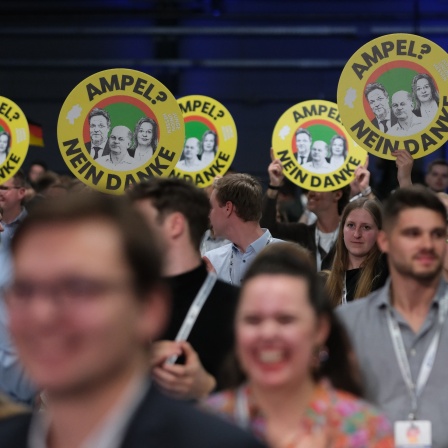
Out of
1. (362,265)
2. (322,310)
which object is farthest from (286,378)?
(362,265)

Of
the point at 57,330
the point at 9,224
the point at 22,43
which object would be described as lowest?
the point at 9,224

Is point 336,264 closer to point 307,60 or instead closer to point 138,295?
point 138,295

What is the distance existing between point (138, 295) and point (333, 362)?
1.58m

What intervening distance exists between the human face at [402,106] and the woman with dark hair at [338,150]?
200 centimetres

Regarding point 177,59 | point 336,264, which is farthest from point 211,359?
point 177,59

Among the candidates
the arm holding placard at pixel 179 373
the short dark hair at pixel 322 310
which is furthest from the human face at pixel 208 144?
the short dark hair at pixel 322 310

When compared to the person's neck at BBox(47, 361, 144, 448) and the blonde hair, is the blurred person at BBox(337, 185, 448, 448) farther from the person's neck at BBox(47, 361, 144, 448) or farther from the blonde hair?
the person's neck at BBox(47, 361, 144, 448)

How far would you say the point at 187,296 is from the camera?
163 inches

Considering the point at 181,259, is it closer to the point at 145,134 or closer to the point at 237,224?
the point at 237,224

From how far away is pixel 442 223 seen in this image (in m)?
4.29

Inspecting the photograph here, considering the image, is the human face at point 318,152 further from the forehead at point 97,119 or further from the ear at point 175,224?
the ear at point 175,224

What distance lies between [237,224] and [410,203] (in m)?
2.90

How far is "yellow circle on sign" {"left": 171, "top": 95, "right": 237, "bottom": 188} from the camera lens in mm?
9711

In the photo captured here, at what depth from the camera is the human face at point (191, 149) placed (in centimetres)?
980
